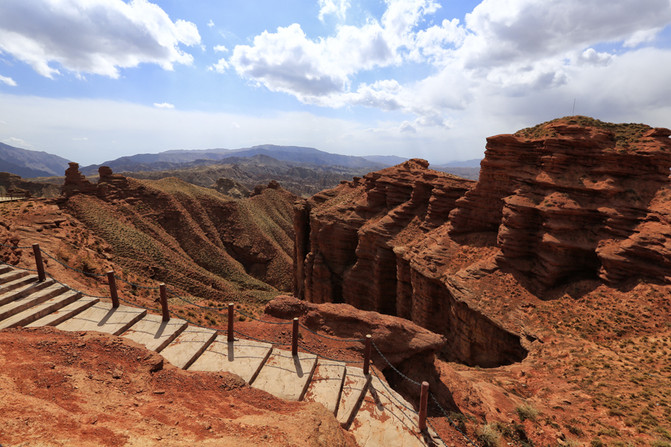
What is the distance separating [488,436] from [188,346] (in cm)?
1182

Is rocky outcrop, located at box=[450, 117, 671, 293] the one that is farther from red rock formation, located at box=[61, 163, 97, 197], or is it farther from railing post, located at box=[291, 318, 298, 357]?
red rock formation, located at box=[61, 163, 97, 197]

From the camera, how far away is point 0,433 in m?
5.19

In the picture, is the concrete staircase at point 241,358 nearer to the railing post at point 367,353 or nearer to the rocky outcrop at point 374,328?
the railing post at point 367,353

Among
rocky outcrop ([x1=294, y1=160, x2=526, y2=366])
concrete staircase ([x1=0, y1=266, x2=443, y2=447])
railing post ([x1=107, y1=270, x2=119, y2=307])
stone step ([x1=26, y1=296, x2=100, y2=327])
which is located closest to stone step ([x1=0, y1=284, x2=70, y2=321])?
concrete staircase ([x1=0, y1=266, x2=443, y2=447])

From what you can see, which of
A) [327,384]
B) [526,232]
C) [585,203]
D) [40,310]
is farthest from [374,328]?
[585,203]

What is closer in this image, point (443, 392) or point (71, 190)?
point (443, 392)


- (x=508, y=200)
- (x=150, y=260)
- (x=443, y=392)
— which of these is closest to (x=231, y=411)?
(x=443, y=392)

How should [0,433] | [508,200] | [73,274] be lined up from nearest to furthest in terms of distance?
[0,433], [73,274], [508,200]

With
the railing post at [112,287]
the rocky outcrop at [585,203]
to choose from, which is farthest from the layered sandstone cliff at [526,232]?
the railing post at [112,287]

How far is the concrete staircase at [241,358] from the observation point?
9.62 m

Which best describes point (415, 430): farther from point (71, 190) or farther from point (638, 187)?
point (71, 190)

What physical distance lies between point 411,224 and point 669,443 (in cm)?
2599

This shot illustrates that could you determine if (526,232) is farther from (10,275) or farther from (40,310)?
(10,275)

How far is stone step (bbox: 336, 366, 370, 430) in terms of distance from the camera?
946 cm
